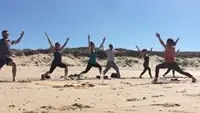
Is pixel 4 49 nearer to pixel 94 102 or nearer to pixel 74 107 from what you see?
pixel 94 102

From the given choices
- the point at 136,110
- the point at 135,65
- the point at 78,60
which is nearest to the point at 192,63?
the point at 135,65

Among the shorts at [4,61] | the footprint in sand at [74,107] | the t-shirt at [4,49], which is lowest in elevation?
the footprint in sand at [74,107]

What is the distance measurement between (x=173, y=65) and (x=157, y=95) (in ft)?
23.3

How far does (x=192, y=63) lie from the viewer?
1844 inches

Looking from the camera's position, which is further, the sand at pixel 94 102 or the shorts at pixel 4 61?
the shorts at pixel 4 61

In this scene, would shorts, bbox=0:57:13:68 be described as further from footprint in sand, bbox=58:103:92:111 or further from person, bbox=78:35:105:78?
footprint in sand, bbox=58:103:92:111

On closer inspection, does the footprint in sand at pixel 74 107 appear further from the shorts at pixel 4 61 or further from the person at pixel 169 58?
the person at pixel 169 58

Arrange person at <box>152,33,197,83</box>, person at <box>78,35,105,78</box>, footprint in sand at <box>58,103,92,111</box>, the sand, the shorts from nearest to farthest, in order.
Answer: the sand, footprint in sand at <box>58,103,92,111</box>, the shorts, person at <box>152,33,197,83</box>, person at <box>78,35,105,78</box>

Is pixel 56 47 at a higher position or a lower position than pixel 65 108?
higher

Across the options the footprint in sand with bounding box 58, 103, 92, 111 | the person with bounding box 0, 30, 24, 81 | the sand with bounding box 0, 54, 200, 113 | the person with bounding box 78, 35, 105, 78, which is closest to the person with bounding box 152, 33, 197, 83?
the person with bounding box 78, 35, 105, 78

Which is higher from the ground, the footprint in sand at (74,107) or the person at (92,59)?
the person at (92,59)

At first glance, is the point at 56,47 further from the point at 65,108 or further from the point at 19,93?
the point at 65,108

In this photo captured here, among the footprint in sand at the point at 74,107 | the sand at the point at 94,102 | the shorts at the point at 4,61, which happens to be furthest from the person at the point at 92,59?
the footprint in sand at the point at 74,107

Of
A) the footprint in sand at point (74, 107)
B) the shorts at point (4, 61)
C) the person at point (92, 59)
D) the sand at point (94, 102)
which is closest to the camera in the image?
the sand at point (94, 102)
